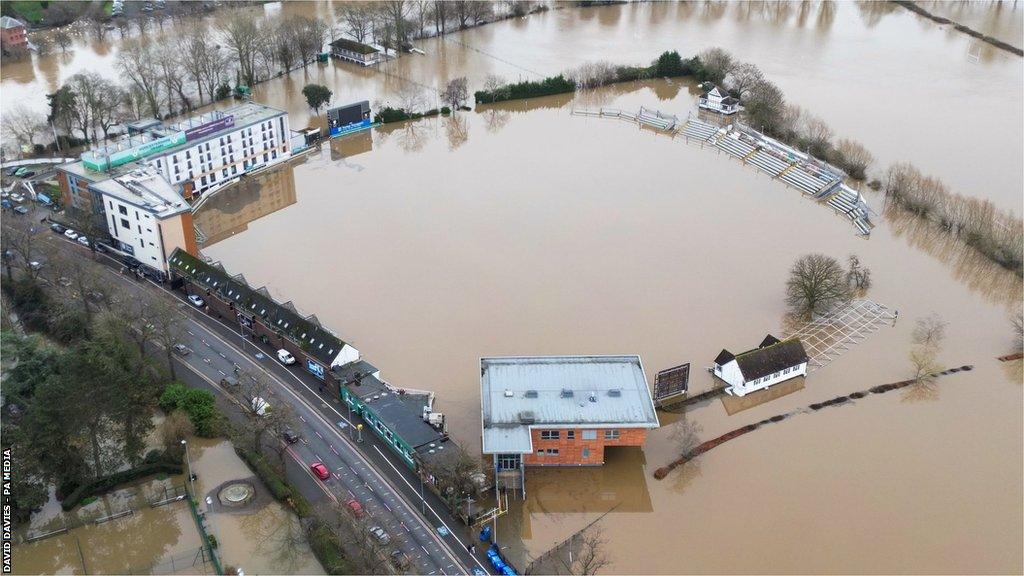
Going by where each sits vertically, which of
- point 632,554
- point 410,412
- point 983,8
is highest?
point 983,8

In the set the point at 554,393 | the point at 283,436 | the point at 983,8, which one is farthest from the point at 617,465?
the point at 983,8

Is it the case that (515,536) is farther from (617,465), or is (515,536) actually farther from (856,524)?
(856,524)

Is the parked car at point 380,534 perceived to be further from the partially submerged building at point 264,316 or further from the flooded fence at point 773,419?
the flooded fence at point 773,419

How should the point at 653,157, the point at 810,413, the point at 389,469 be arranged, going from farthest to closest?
the point at 653,157, the point at 810,413, the point at 389,469

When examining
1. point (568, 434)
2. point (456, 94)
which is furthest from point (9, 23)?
point (568, 434)

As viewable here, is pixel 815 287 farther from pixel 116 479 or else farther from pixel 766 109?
pixel 116 479

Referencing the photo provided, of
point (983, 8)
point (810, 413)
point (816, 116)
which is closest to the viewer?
point (810, 413)

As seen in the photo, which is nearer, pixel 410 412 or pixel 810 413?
pixel 410 412

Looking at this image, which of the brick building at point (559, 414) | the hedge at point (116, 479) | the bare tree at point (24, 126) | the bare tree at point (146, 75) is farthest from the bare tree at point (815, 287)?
the bare tree at point (24, 126)

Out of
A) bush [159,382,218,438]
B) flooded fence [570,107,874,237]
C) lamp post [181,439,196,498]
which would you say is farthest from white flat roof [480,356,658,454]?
flooded fence [570,107,874,237]
